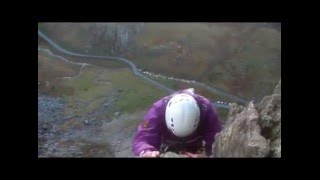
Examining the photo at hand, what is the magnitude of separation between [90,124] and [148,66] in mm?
733

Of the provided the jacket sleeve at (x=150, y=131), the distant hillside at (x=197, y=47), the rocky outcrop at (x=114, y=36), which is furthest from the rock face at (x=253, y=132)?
the rocky outcrop at (x=114, y=36)

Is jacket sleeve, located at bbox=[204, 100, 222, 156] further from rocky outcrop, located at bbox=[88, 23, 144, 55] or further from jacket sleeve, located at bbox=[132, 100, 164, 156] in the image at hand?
rocky outcrop, located at bbox=[88, 23, 144, 55]

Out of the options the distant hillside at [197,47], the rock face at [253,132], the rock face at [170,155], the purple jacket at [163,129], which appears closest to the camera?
the rock face at [253,132]

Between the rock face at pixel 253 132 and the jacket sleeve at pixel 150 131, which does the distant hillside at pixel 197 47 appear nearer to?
the rock face at pixel 253 132

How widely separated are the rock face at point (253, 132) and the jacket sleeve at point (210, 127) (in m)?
0.07

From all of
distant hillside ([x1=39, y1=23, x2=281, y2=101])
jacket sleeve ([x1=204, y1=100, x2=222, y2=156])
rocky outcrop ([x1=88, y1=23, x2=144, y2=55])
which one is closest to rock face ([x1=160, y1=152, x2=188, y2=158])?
jacket sleeve ([x1=204, y1=100, x2=222, y2=156])

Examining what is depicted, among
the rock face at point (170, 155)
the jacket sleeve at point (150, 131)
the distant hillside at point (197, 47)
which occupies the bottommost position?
the rock face at point (170, 155)

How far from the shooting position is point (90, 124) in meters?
5.25

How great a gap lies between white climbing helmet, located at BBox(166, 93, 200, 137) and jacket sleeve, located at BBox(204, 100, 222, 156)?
0.16 metres

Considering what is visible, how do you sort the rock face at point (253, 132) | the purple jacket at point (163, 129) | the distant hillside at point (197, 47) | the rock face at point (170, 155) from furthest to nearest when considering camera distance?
the distant hillside at point (197, 47), the purple jacket at point (163, 129), the rock face at point (170, 155), the rock face at point (253, 132)

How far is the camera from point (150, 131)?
5.11 m

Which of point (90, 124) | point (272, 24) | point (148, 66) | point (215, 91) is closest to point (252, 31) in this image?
point (272, 24)

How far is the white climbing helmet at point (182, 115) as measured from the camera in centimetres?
491
